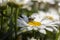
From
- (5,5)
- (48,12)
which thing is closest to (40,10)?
(48,12)

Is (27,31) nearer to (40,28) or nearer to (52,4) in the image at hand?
(40,28)

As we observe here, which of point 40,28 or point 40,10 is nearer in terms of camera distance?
point 40,28

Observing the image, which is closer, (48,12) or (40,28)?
(40,28)

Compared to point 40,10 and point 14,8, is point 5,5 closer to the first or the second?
point 14,8

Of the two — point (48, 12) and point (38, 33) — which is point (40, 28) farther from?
point (48, 12)

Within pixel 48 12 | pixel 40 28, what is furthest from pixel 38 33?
pixel 48 12
